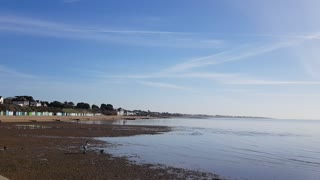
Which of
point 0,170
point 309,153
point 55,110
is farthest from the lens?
point 55,110

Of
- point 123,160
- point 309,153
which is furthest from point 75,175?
point 309,153

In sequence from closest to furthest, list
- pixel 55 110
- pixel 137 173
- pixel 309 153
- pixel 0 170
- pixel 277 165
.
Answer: pixel 0 170 < pixel 137 173 < pixel 277 165 < pixel 309 153 < pixel 55 110

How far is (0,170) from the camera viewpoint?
20688mm

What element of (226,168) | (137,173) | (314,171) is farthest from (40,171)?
(314,171)

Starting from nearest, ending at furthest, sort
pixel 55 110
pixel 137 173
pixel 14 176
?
pixel 14 176, pixel 137 173, pixel 55 110

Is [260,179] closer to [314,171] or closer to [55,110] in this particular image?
[314,171]

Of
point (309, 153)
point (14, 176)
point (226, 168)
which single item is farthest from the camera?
point (309, 153)

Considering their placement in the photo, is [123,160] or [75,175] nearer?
[75,175]

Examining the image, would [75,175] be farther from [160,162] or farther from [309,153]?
[309,153]

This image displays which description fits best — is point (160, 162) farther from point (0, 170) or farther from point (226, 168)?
point (0, 170)

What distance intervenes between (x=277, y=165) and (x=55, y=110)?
142m

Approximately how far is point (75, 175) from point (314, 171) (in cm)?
1726

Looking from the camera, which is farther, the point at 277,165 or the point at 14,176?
the point at 277,165

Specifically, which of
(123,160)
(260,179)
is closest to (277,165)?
(260,179)
